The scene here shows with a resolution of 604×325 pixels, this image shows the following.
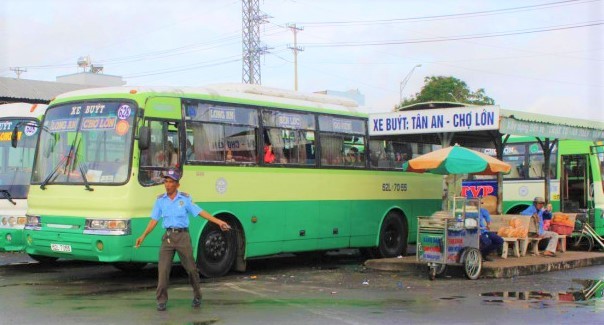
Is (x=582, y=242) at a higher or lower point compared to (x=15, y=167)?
lower

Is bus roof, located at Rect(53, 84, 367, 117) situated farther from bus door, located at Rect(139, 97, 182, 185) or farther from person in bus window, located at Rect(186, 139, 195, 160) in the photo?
person in bus window, located at Rect(186, 139, 195, 160)

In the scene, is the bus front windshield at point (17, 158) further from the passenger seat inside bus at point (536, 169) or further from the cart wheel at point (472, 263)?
the passenger seat inside bus at point (536, 169)

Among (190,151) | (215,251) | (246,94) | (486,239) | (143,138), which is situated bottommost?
(215,251)

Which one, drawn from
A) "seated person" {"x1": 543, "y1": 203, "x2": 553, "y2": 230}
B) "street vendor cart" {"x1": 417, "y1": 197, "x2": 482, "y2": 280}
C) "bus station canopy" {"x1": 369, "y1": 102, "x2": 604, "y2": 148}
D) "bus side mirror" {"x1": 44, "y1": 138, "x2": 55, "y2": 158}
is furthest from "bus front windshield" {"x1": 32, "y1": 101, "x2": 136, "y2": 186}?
"seated person" {"x1": 543, "y1": 203, "x2": 553, "y2": 230}

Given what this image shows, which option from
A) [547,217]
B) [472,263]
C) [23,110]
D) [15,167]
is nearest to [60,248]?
[15,167]

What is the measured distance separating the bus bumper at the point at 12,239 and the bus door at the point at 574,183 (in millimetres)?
13833

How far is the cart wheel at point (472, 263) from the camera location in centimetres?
1188

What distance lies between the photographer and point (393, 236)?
16188 millimetres

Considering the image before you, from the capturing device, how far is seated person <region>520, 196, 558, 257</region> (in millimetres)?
14707

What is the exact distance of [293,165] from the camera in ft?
45.0

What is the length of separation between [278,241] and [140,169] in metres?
3.44

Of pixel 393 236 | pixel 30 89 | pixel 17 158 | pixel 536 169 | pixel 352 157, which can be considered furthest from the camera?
pixel 30 89

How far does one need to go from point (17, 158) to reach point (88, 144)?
11.2 ft

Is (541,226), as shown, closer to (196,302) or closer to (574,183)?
(574,183)
